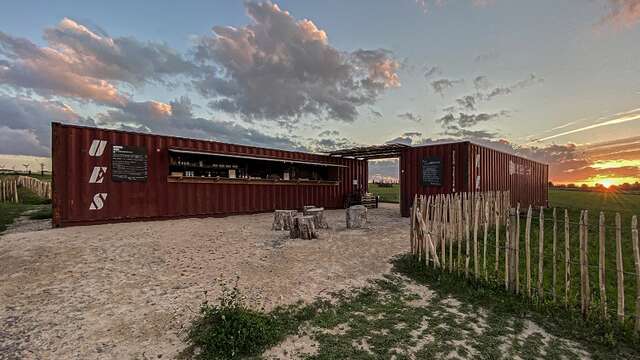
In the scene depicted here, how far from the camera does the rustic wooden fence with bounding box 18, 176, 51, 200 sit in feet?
68.0

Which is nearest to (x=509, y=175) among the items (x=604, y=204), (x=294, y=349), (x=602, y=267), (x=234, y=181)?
(x=602, y=267)

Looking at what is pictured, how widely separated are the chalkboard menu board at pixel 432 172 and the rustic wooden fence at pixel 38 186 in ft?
82.2

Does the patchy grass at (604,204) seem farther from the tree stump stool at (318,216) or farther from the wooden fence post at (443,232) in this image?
the tree stump stool at (318,216)

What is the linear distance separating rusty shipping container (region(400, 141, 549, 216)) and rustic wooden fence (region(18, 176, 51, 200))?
24.5m

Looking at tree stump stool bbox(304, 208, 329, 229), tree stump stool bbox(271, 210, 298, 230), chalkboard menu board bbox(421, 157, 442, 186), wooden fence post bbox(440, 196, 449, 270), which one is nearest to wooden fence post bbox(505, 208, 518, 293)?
wooden fence post bbox(440, 196, 449, 270)

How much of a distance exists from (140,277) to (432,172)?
Answer: 12045 millimetres

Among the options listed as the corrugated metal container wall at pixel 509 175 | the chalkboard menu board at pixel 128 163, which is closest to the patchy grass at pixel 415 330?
the corrugated metal container wall at pixel 509 175

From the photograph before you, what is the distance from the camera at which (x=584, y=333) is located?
3.66m

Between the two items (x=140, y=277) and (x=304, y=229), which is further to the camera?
(x=304, y=229)

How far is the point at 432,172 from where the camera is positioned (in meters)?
13.3

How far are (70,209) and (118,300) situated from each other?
7.68 metres

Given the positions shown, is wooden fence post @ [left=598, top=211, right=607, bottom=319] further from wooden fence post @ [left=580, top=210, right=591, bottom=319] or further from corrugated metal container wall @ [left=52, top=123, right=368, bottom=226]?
corrugated metal container wall @ [left=52, top=123, right=368, bottom=226]

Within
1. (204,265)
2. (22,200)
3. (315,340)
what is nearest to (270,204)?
(204,265)

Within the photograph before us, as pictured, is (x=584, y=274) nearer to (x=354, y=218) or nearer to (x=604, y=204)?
(x=354, y=218)
